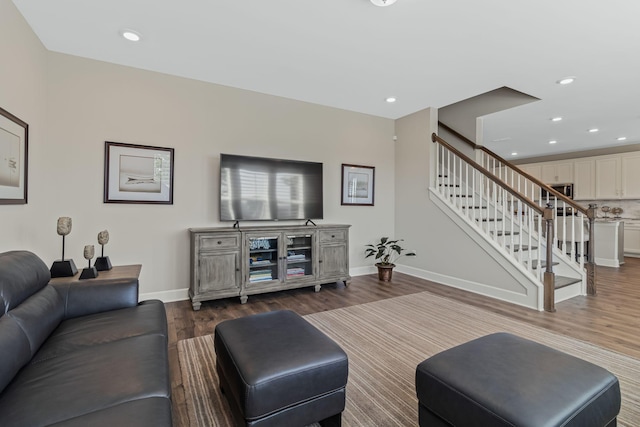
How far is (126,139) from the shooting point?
124 inches

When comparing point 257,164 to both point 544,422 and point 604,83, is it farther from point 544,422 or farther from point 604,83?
point 604,83

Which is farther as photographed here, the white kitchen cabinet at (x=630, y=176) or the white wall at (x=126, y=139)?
the white kitchen cabinet at (x=630, y=176)

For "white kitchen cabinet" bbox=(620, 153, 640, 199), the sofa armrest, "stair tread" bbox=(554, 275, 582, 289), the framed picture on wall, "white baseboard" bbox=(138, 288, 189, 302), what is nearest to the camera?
the sofa armrest

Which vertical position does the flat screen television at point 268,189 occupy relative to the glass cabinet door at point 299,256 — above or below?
above

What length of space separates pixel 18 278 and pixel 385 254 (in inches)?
167

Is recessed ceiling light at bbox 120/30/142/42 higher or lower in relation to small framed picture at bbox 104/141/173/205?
higher

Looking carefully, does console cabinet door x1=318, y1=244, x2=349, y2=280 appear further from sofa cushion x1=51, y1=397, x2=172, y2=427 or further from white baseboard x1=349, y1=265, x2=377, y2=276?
sofa cushion x1=51, y1=397, x2=172, y2=427

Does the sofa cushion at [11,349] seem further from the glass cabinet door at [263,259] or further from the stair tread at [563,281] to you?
the stair tread at [563,281]

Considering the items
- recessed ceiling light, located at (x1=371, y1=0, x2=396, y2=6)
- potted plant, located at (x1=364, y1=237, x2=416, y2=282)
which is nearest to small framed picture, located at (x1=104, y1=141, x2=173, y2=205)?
recessed ceiling light, located at (x1=371, y1=0, x2=396, y2=6)

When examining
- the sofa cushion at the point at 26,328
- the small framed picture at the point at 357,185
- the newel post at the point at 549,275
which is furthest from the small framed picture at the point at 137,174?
the newel post at the point at 549,275

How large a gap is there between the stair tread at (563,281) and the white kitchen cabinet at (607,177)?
4.62m

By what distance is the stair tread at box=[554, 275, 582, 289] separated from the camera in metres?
3.51

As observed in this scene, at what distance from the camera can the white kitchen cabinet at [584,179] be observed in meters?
7.01

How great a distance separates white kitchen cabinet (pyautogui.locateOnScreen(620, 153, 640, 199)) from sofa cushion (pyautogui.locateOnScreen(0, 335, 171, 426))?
919 centimetres
